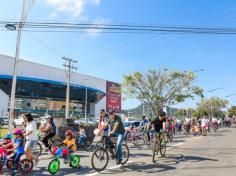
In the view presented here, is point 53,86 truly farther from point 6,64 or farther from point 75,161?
point 75,161

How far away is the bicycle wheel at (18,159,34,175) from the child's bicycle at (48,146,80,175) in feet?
1.83

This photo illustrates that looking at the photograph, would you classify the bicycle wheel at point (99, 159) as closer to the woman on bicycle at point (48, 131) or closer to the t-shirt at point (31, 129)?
the t-shirt at point (31, 129)

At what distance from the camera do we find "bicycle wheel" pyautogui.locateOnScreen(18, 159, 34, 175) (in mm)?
8052

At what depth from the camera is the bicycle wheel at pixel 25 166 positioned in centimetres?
805

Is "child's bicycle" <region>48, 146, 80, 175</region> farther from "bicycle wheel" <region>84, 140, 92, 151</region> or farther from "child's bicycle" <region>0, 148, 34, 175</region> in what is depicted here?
"bicycle wheel" <region>84, 140, 92, 151</region>

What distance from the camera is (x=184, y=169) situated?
9008 millimetres

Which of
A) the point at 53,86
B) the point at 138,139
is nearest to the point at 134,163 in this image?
the point at 138,139

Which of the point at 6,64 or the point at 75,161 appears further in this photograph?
the point at 6,64

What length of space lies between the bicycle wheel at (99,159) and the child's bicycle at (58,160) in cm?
78

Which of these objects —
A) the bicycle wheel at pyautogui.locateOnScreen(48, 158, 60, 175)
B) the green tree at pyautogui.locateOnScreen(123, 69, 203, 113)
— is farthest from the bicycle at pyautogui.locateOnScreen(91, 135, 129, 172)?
the green tree at pyautogui.locateOnScreen(123, 69, 203, 113)

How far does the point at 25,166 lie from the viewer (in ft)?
26.8

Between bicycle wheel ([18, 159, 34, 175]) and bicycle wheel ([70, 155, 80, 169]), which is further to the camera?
bicycle wheel ([70, 155, 80, 169])

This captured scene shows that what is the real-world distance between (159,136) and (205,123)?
16951 millimetres

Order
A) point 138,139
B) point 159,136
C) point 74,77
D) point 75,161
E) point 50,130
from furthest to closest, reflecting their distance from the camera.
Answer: point 74,77 < point 138,139 < point 50,130 < point 159,136 < point 75,161
